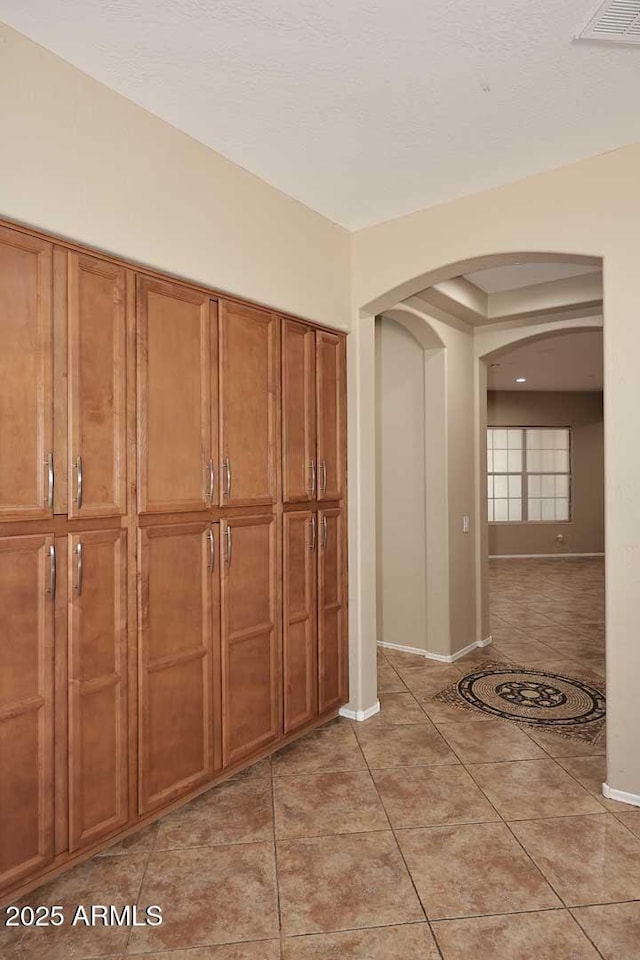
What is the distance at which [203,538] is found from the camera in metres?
2.66

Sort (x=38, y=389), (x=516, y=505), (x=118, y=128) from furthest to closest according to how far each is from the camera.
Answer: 1. (x=516, y=505)
2. (x=118, y=128)
3. (x=38, y=389)

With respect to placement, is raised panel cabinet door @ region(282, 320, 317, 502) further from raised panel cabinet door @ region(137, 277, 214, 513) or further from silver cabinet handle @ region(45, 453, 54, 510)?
silver cabinet handle @ region(45, 453, 54, 510)

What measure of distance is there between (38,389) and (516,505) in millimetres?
10243

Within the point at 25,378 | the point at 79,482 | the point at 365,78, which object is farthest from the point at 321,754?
the point at 365,78

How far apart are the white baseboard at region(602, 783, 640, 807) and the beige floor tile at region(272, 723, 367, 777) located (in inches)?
43.5

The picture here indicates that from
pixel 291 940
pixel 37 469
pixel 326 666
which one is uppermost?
pixel 37 469

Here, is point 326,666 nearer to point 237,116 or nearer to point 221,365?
point 221,365

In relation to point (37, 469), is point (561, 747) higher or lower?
lower

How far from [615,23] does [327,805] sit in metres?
3.11

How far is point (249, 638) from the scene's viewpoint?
2.91 m

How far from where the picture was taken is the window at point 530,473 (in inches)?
439

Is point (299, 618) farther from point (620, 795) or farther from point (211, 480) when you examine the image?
point (620, 795)

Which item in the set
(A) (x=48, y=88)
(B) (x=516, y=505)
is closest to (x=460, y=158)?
(A) (x=48, y=88)

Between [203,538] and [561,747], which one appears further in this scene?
[561,747]
